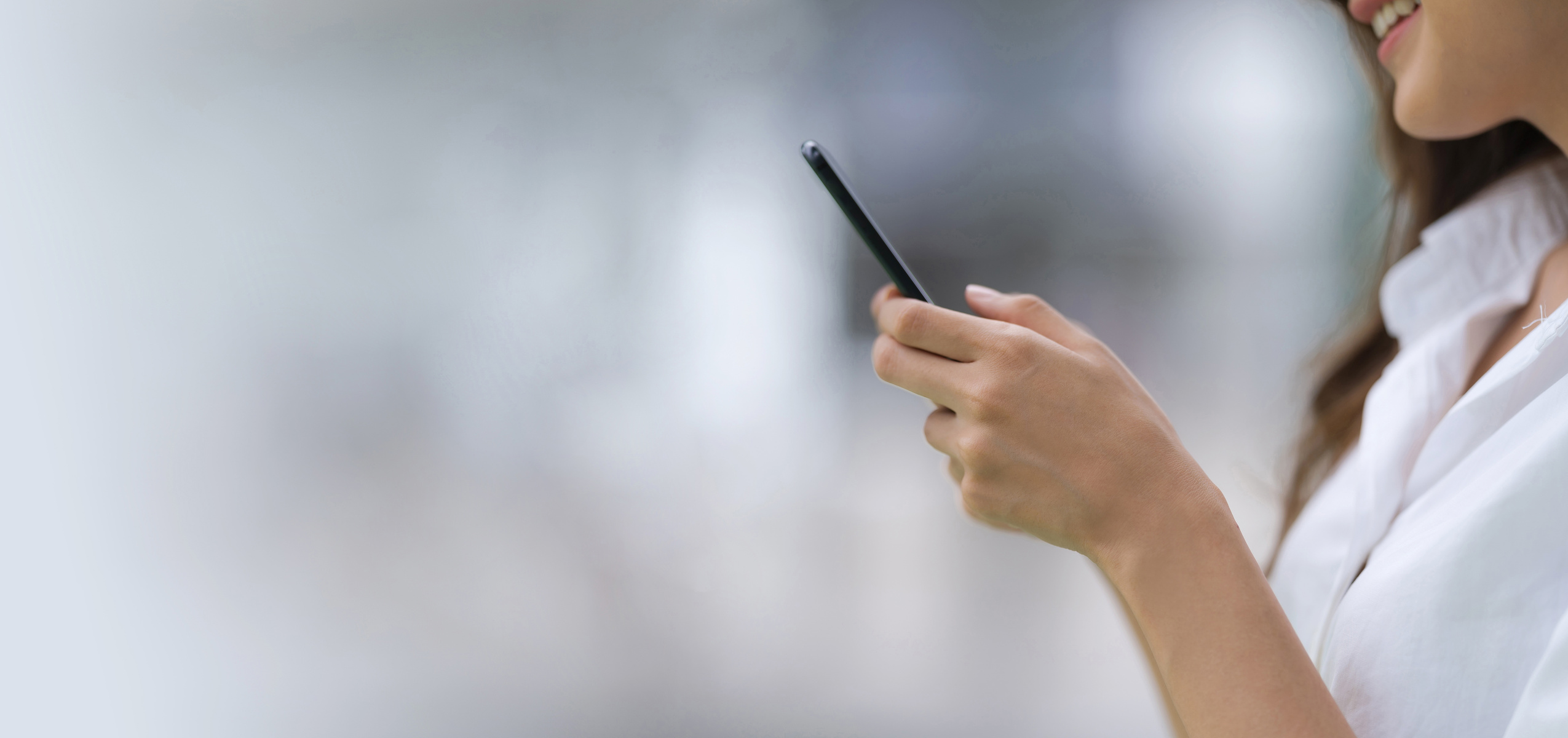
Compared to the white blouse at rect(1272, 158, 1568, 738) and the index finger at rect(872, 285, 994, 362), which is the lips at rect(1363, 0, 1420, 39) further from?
the index finger at rect(872, 285, 994, 362)

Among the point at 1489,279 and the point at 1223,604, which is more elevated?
the point at 1489,279

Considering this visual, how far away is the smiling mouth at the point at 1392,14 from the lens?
409mm

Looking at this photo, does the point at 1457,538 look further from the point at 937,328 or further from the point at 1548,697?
the point at 937,328

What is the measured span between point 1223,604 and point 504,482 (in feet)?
3.41

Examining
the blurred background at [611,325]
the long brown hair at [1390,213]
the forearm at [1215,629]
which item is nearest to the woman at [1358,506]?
the forearm at [1215,629]

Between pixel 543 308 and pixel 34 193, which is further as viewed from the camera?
pixel 543 308

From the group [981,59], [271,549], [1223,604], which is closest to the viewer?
[1223,604]

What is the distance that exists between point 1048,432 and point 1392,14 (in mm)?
361

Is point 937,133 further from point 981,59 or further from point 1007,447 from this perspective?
point 1007,447

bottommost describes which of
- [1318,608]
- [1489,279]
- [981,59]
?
[1318,608]

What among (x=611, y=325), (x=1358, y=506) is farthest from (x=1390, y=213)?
(x=611, y=325)

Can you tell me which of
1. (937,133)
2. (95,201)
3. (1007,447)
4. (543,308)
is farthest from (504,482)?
(1007,447)

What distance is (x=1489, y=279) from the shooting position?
1.43 feet

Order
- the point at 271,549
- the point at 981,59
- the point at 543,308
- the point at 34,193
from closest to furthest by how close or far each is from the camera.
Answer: the point at 34,193, the point at 271,549, the point at 543,308, the point at 981,59
